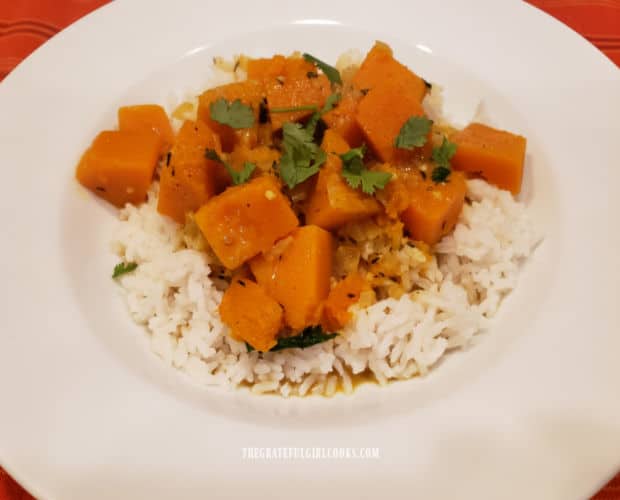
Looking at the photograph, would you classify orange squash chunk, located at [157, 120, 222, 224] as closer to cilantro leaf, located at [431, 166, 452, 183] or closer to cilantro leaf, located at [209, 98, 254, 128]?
cilantro leaf, located at [209, 98, 254, 128]

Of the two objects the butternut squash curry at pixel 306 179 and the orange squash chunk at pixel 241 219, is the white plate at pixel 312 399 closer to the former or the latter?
the butternut squash curry at pixel 306 179

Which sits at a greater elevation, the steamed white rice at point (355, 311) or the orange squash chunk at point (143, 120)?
the orange squash chunk at point (143, 120)

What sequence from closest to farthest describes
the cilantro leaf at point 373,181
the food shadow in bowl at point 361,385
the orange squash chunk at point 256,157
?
the food shadow in bowl at point 361,385 < the cilantro leaf at point 373,181 < the orange squash chunk at point 256,157

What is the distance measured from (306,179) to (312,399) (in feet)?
3.48

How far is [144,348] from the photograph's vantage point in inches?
113

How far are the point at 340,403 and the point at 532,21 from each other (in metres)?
2.74

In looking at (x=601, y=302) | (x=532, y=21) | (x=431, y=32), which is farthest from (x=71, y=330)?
(x=532, y=21)

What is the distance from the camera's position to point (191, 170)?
283 cm

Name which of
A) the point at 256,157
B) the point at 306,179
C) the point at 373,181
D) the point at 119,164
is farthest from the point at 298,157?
the point at 119,164

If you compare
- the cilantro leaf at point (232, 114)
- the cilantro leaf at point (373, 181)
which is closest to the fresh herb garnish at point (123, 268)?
the cilantro leaf at point (232, 114)

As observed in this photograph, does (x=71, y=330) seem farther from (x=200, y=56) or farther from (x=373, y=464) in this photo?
(x=200, y=56)

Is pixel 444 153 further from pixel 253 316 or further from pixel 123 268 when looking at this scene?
pixel 123 268

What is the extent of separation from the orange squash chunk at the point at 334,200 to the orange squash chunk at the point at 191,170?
1.69ft

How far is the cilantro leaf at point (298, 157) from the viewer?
2.79m
